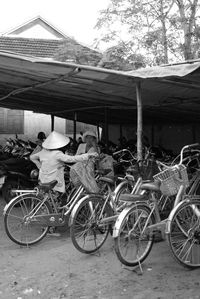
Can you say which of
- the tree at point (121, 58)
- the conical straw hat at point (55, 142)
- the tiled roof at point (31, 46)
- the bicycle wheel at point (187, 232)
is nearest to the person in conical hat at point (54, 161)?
the conical straw hat at point (55, 142)

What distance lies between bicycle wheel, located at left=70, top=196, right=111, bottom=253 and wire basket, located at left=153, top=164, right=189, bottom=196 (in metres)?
0.94

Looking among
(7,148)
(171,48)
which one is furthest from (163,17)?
(7,148)

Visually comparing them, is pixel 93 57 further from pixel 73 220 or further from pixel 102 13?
pixel 73 220

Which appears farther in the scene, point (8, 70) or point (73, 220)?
point (8, 70)

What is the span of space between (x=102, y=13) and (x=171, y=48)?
2857 mm

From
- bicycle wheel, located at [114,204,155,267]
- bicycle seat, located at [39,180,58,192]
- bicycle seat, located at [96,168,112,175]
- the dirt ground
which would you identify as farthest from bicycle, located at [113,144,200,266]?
bicycle seat, located at [96,168,112,175]

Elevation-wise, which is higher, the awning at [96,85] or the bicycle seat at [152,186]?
the awning at [96,85]

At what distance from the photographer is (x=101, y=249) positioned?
509 cm

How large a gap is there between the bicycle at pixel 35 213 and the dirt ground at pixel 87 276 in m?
0.29

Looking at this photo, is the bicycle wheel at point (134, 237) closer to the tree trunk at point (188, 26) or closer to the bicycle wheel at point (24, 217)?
the bicycle wheel at point (24, 217)

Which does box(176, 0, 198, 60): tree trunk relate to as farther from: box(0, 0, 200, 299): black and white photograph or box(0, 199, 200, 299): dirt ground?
box(0, 199, 200, 299): dirt ground

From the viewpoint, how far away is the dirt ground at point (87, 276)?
381cm

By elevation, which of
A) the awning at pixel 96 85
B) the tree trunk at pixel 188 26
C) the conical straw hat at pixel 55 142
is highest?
the tree trunk at pixel 188 26

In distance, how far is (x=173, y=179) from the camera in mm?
4469
